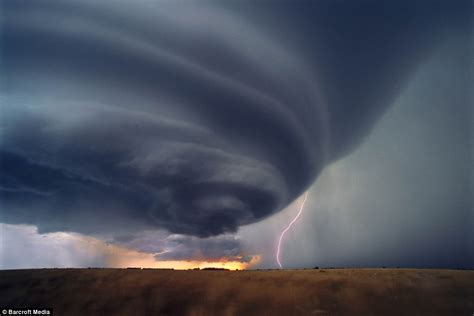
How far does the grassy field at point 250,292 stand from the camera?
22609 mm

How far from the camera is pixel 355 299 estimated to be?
926 inches

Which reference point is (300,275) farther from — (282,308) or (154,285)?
(154,285)

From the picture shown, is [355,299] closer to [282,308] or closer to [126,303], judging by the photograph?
[282,308]

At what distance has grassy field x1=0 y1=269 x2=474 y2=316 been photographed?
74.2 feet

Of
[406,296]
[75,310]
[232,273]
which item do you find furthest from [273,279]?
[75,310]

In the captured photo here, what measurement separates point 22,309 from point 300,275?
23353mm

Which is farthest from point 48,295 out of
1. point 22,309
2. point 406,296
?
point 406,296

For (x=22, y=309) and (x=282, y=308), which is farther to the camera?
(x=22, y=309)

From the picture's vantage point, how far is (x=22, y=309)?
86.2 ft

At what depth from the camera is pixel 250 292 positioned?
1024 inches

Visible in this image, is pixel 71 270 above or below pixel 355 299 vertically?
above

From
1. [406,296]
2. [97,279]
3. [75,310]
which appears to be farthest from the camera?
[97,279]

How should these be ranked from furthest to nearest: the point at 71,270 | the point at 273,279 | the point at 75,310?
the point at 71,270, the point at 273,279, the point at 75,310

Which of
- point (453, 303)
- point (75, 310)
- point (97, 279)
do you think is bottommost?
point (453, 303)
